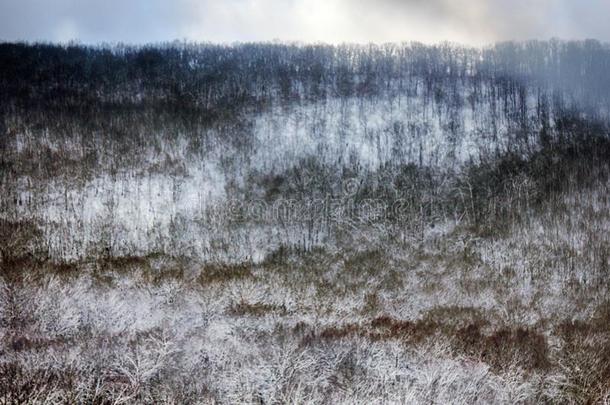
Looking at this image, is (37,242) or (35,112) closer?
(37,242)

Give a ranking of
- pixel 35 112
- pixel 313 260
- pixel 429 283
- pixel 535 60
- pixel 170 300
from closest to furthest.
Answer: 1. pixel 170 300
2. pixel 429 283
3. pixel 313 260
4. pixel 35 112
5. pixel 535 60

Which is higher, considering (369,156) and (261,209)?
(369,156)

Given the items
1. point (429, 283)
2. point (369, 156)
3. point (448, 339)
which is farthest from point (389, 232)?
point (448, 339)

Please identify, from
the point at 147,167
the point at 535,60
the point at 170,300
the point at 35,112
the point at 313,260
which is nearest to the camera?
the point at 170,300

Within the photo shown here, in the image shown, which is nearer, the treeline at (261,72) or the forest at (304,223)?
the forest at (304,223)

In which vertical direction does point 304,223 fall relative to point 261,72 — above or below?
below

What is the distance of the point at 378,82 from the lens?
94.1 meters

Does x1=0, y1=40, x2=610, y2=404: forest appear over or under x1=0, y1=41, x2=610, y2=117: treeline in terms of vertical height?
under

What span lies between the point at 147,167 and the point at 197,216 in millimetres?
12558

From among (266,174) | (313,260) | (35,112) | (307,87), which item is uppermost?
(307,87)

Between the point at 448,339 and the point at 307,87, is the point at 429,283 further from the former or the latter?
the point at 307,87

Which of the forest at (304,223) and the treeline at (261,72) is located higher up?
the treeline at (261,72)

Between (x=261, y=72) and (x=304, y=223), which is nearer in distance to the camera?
(x=304, y=223)

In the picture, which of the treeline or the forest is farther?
the treeline
